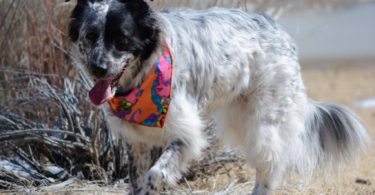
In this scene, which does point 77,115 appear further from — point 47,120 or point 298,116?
point 298,116

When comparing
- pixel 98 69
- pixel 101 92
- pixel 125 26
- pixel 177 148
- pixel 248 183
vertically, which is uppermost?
pixel 125 26

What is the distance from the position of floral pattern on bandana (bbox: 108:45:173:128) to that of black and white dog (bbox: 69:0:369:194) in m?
0.05

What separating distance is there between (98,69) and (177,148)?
2.50 ft

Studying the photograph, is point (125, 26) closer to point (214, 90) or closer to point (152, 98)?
point (152, 98)

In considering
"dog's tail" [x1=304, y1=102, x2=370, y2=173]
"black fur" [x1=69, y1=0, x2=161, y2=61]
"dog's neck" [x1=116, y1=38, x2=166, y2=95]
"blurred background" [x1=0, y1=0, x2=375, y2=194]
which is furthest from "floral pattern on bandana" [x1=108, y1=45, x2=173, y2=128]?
"dog's tail" [x1=304, y1=102, x2=370, y2=173]

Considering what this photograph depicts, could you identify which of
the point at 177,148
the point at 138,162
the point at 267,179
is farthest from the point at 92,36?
the point at 267,179

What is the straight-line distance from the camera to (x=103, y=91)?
457 centimetres

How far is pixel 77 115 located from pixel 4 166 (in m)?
0.73

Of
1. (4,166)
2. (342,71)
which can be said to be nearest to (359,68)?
(342,71)

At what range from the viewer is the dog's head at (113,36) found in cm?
445

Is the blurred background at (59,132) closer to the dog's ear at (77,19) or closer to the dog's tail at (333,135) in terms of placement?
the dog's tail at (333,135)

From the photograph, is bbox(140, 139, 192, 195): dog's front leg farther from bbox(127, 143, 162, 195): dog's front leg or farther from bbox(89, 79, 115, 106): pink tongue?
bbox(89, 79, 115, 106): pink tongue

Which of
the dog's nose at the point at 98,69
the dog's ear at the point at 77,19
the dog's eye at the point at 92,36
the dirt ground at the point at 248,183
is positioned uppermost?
the dog's ear at the point at 77,19

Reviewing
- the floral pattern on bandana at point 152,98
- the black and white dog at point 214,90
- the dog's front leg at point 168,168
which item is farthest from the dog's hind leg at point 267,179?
the floral pattern on bandana at point 152,98
